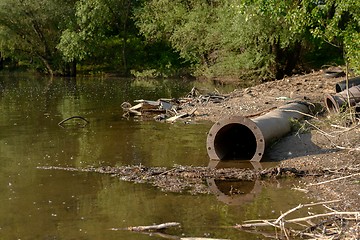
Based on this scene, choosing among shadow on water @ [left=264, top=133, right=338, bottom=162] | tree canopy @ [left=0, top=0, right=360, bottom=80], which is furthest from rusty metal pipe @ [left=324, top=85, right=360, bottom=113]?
tree canopy @ [left=0, top=0, right=360, bottom=80]

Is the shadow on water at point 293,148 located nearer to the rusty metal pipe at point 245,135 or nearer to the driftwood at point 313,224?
the rusty metal pipe at point 245,135

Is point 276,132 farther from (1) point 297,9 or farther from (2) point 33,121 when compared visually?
(2) point 33,121

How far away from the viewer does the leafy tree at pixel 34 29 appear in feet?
138

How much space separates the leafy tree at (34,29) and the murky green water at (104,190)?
2549cm

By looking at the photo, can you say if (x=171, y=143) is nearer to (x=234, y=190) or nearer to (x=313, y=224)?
(x=234, y=190)

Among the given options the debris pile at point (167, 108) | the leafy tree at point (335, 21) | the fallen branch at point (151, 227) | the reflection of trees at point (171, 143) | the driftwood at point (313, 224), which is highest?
→ the leafy tree at point (335, 21)

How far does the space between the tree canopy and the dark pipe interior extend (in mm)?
16248

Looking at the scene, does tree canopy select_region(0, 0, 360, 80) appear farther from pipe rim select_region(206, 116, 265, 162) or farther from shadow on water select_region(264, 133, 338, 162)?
pipe rim select_region(206, 116, 265, 162)

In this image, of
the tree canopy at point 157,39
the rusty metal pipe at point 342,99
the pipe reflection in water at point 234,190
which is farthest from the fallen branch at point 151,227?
the tree canopy at point 157,39

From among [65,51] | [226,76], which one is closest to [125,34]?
[65,51]

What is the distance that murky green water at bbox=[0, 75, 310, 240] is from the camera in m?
7.89

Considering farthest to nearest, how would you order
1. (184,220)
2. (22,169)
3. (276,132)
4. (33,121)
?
1. (33,121)
2. (276,132)
3. (22,169)
4. (184,220)

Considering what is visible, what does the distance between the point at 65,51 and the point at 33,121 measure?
82.3 ft

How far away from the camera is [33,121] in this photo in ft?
61.9
